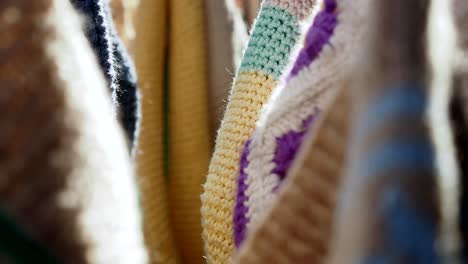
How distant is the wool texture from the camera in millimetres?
497

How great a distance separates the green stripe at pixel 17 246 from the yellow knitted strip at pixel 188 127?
1.06ft

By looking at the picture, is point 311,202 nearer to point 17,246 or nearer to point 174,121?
point 17,246

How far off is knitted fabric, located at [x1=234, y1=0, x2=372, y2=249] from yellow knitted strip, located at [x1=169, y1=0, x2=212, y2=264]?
0.19 m

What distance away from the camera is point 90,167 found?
0.64ft

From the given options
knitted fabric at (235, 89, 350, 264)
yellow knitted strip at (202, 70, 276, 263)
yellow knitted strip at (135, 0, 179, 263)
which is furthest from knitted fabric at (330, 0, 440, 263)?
yellow knitted strip at (135, 0, 179, 263)

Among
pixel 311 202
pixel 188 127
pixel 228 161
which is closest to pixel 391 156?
pixel 311 202

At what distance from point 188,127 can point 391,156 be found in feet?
1.13

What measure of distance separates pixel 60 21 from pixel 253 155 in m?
0.15

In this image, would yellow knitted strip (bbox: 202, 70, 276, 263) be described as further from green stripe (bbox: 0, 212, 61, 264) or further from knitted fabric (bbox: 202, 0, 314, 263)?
green stripe (bbox: 0, 212, 61, 264)

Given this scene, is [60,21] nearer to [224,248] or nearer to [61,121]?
[61,121]

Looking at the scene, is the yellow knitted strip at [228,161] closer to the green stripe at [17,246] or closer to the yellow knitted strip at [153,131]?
the yellow knitted strip at [153,131]

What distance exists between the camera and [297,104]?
274 millimetres

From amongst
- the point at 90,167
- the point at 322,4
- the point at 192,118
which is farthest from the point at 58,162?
the point at 192,118

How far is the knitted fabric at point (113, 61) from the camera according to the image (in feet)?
1.24
